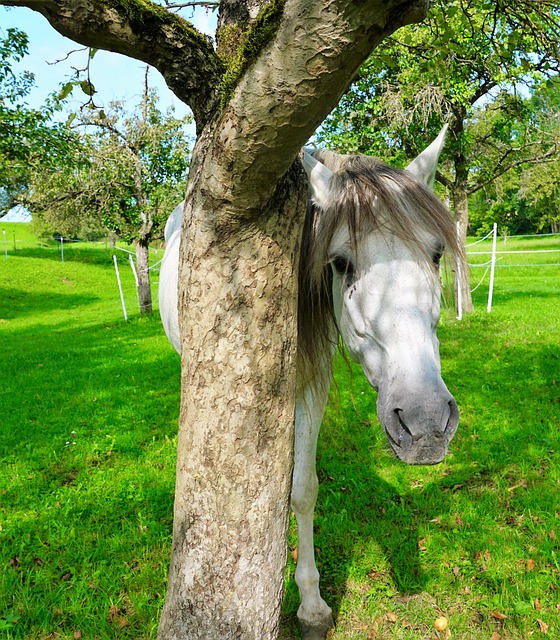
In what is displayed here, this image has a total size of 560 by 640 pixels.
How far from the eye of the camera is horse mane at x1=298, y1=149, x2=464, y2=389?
6.67ft

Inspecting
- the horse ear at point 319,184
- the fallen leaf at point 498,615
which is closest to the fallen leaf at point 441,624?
the fallen leaf at point 498,615

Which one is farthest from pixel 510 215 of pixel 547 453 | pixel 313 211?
pixel 313 211

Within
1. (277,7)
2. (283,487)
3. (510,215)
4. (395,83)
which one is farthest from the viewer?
(510,215)

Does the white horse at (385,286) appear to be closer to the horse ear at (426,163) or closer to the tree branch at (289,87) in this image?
the horse ear at (426,163)

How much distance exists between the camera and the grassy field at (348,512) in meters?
3.07

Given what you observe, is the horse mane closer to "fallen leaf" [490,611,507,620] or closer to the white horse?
the white horse

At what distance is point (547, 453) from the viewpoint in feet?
16.1

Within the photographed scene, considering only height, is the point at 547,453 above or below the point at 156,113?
below

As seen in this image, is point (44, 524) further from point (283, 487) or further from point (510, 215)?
point (510, 215)

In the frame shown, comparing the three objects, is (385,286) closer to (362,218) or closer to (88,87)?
(362,218)

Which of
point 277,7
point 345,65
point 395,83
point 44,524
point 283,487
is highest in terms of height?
point 395,83

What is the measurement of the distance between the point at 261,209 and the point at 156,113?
15.7 metres

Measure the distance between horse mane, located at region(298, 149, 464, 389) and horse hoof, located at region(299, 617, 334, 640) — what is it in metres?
1.75

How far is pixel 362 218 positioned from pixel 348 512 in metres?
2.86
